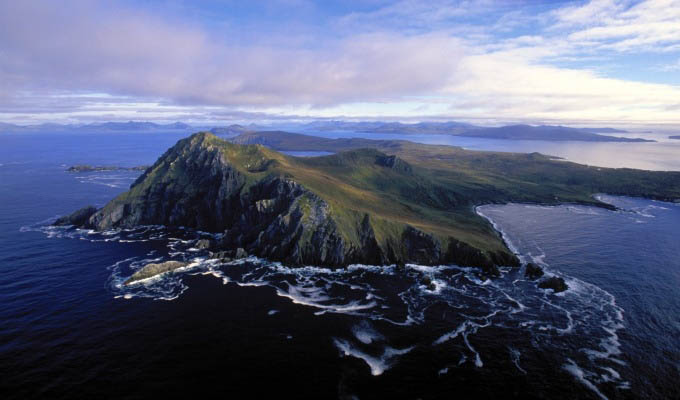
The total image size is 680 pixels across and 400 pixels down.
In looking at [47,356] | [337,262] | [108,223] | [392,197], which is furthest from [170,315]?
[392,197]

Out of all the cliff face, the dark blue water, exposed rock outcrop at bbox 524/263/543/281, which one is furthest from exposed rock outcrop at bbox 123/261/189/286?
exposed rock outcrop at bbox 524/263/543/281

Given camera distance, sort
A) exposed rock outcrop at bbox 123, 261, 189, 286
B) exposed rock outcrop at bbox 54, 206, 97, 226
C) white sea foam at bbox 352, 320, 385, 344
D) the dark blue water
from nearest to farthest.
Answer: the dark blue water → white sea foam at bbox 352, 320, 385, 344 → exposed rock outcrop at bbox 123, 261, 189, 286 → exposed rock outcrop at bbox 54, 206, 97, 226

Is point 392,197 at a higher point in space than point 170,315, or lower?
higher

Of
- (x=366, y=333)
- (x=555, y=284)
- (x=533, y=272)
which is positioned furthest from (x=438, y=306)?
(x=533, y=272)

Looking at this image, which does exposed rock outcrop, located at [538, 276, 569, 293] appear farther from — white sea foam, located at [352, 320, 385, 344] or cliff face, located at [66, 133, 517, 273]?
white sea foam, located at [352, 320, 385, 344]

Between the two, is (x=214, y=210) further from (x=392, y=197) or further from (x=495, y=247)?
(x=495, y=247)
